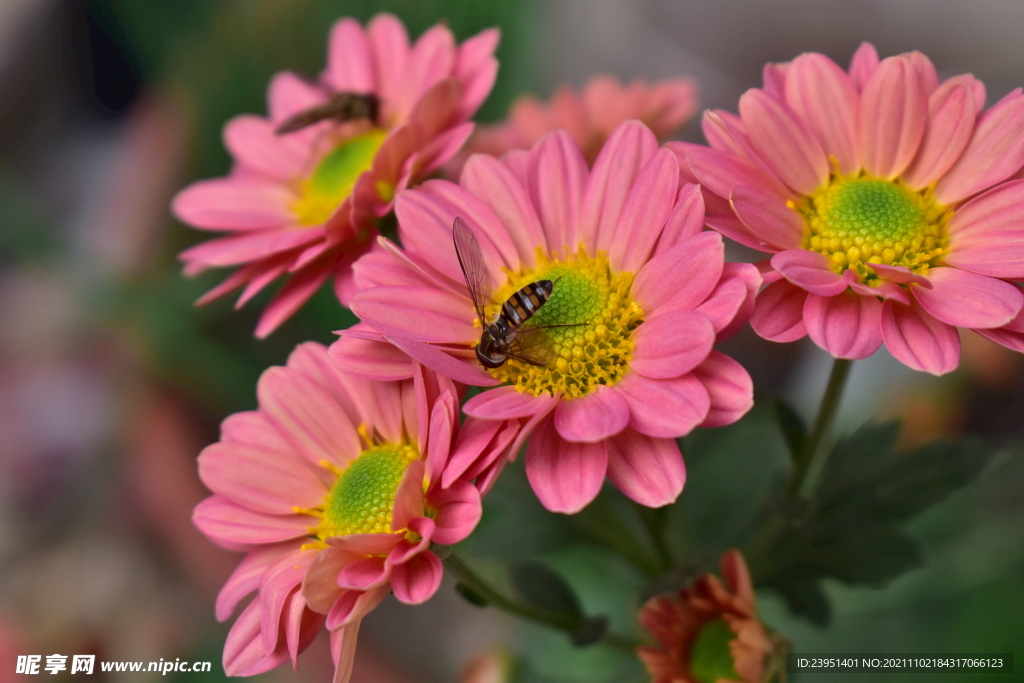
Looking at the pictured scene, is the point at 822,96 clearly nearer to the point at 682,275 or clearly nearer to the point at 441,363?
the point at 682,275

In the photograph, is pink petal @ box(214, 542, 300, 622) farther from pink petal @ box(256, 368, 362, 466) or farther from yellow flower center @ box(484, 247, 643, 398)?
yellow flower center @ box(484, 247, 643, 398)

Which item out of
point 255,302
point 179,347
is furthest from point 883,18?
point 179,347

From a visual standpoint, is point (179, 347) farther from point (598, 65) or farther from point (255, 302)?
point (598, 65)

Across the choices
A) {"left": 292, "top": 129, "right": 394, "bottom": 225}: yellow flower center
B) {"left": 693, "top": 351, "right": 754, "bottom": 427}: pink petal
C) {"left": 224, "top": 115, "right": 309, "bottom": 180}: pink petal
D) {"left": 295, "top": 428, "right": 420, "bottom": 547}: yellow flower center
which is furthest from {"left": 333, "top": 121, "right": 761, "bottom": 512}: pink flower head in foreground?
{"left": 224, "top": 115, "right": 309, "bottom": 180}: pink petal

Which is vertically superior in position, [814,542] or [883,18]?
[883,18]

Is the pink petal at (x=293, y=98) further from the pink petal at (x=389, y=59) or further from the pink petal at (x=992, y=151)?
the pink petal at (x=992, y=151)

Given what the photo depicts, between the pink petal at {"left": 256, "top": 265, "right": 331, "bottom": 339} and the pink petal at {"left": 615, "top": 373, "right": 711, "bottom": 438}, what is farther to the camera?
the pink petal at {"left": 256, "top": 265, "right": 331, "bottom": 339}
